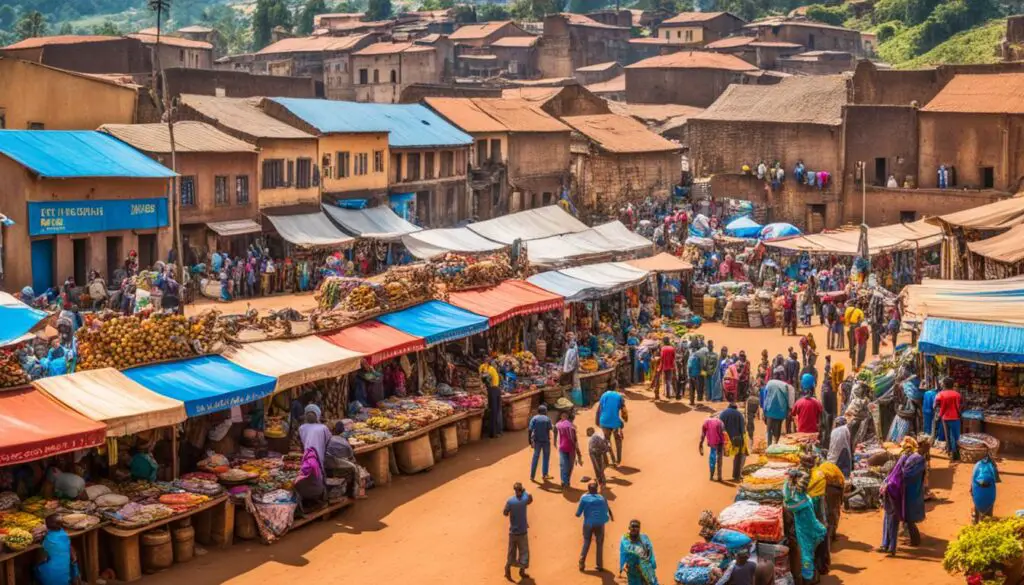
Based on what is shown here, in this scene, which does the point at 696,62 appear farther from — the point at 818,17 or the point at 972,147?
the point at 818,17

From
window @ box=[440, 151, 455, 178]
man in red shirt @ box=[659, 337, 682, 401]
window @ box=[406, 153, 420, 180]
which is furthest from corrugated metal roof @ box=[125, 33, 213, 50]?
man in red shirt @ box=[659, 337, 682, 401]

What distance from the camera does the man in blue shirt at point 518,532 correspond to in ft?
50.4

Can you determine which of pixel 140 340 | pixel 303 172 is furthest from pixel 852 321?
pixel 140 340

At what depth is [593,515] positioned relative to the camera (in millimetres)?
15352

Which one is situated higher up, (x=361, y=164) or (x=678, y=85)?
(x=678, y=85)

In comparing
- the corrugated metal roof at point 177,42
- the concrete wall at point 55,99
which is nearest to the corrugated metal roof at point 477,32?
the corrugated metal roof at point 177,42

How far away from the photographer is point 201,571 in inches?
612

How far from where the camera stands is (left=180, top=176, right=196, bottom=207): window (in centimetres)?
3528

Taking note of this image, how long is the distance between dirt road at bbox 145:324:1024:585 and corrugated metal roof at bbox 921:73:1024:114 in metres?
30.2

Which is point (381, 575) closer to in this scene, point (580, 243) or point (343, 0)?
point (580, 243)

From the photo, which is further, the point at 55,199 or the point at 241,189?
the point at 241,189

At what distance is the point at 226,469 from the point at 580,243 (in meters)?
20.3

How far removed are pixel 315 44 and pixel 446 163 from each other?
40.1m

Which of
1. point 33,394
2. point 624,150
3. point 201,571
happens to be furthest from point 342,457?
point 624,150
